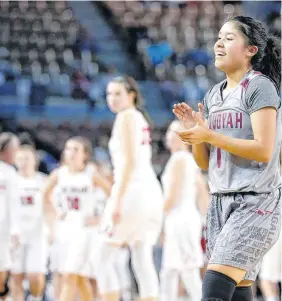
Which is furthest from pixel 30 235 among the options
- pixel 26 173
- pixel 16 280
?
pixel 26 173

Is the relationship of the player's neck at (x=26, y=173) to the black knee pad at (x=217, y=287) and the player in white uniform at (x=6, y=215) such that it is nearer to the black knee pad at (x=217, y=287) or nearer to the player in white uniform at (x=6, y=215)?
the player in white uniform at (x=6, y=215)

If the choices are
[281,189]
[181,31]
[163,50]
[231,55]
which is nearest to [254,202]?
[281,189]

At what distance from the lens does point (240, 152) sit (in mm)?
3611

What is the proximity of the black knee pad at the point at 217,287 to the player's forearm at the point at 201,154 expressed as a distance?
1.98ft

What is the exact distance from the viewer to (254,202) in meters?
3.68

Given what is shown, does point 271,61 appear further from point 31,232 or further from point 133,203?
point 31,232

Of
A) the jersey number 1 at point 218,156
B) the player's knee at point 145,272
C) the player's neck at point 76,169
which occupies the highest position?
the jersey number 1 at point 218,156

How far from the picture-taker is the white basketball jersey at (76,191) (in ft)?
25.3

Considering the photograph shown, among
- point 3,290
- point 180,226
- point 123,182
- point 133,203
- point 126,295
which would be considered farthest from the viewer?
point 126,295

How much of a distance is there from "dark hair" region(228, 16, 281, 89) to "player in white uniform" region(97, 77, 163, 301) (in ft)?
7.36

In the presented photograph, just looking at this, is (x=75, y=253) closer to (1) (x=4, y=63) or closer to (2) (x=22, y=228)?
(2) (x=22, y=228)

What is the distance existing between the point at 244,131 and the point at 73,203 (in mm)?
4168

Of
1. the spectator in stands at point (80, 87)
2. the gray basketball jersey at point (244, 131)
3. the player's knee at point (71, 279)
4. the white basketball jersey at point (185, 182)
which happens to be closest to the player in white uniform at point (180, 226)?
the white basketball jersey at point (185, 182)

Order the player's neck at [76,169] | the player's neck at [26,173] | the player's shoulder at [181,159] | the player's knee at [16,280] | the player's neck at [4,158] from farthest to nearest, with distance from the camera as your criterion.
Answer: the player's neck at [26,173]
the player's knee at [16,280]
the player's neck at [76,169]
the player's shoulder at [181,159]
the player's neck at [4,158]
